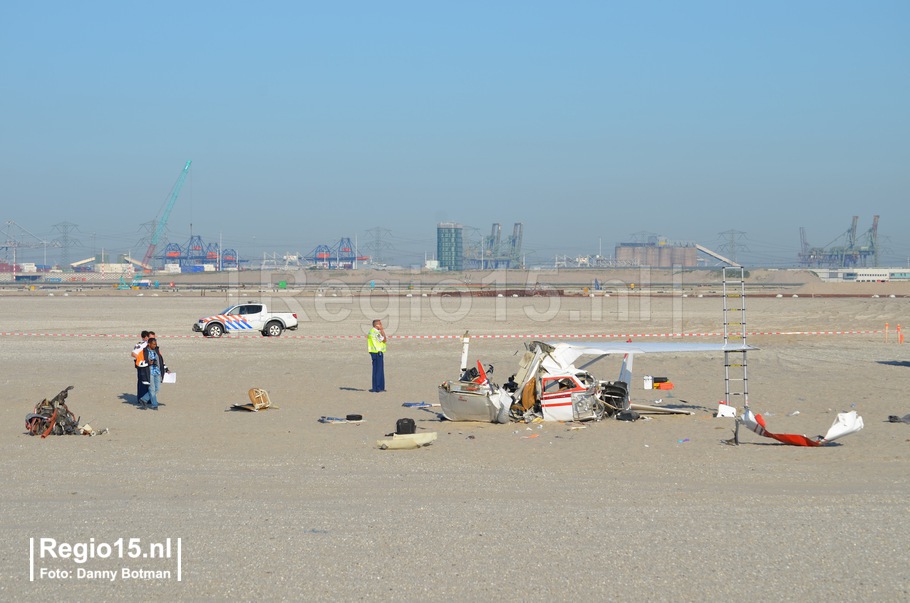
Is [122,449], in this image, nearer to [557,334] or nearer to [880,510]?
[880,510]

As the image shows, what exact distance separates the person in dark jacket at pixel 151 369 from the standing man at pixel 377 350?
423 cm

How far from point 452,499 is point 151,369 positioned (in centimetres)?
909

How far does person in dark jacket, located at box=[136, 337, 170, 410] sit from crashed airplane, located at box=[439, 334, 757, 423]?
5737mm

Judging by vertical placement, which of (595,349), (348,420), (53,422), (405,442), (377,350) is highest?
(595,349)

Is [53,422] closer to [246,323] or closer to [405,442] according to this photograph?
[405,442]

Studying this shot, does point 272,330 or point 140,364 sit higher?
point 140,364

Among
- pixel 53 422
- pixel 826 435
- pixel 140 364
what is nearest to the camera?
pixel 826 435

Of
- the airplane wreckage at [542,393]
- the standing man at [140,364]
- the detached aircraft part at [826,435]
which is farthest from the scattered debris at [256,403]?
the detached aircraft part at [826,435]

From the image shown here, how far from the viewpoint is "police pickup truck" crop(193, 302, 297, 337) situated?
118 ft

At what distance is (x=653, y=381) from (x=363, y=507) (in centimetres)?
813

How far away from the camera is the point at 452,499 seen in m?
10.3

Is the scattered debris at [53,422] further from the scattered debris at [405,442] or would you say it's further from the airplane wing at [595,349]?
the airplane wing at [595,349]
